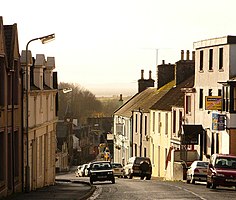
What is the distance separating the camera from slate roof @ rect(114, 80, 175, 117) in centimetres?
7787

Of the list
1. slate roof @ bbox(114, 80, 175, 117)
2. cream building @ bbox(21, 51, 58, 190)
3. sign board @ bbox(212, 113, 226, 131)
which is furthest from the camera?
slate roof @ bbox(114, 80, 175, 117)

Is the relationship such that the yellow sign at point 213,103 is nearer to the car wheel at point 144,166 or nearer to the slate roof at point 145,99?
the car wheel at point 144,166

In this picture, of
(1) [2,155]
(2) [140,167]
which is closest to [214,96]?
(2) [140,167]

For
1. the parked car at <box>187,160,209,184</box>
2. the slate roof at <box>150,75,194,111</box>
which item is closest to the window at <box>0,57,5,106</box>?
the parked car at <box>187,160,209,184</box>

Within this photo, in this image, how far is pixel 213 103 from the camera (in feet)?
183

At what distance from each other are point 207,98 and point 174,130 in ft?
39.4

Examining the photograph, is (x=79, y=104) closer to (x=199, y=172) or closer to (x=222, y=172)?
(x=199, y=172)

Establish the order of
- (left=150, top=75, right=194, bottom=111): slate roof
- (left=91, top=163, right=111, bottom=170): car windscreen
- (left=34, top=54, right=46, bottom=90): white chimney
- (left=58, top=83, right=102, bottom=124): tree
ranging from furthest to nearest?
(left=58, top=83, right=102, bottom=124): tree, (left=150, top=75, right=194, bottom=111): slate roof, (left=91, top=163, right=111, bottom=170): car windscreen, (left=34, top=54, right=46, bottom=90): white chimney

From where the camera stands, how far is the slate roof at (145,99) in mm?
77869

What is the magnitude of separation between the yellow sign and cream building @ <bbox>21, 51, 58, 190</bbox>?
1127 cm

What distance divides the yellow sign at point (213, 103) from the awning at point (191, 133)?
531 cm

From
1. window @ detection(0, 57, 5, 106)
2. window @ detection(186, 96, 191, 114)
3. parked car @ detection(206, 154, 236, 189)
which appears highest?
window @ detection(0, 57, 5, 106)

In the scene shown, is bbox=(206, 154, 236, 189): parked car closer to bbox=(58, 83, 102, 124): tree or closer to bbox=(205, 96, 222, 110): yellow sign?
bbox=(205, 96, 222, 110): yellow sign

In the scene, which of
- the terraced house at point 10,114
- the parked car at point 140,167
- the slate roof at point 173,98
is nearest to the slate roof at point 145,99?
the slate roof at point 173,98
